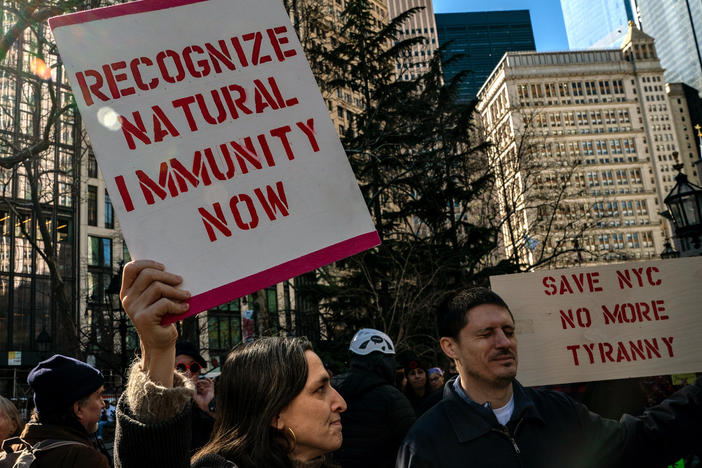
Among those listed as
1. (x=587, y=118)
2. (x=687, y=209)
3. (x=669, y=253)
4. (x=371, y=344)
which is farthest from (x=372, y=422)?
(x=587, y=118)

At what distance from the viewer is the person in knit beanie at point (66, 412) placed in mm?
2371


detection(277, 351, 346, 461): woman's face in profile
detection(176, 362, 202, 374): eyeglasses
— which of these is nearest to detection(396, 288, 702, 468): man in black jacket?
detection(277, 351, 346, 461): woman's face in profile

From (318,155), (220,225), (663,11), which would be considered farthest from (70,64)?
(663,11)

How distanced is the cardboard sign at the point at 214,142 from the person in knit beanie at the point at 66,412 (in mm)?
1208

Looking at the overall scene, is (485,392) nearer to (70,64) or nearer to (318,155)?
(318,155)

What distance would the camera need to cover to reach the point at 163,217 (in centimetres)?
171

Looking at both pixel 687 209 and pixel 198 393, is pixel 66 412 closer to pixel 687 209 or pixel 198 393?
pixel 198 393

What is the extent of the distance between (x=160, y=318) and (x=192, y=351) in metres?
3.26

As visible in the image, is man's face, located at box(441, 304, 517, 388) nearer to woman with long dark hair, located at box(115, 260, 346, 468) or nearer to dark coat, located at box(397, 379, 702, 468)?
dark coat, located at box(397, 379, 702, 468)

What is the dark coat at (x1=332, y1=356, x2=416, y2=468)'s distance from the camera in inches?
152

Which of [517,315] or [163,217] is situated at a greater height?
[163,217]

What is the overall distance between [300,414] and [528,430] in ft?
3.12

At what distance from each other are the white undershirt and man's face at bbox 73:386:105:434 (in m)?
1.78

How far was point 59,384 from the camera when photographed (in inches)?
105
